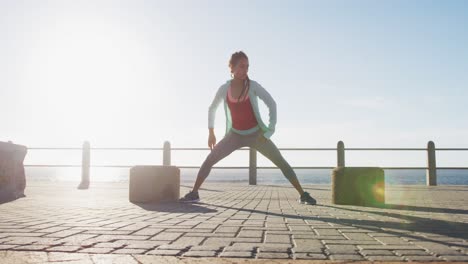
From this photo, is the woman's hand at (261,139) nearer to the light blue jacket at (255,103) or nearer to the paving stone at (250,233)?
the light blue jacket at (255,103)

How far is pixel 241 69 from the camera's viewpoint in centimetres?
595

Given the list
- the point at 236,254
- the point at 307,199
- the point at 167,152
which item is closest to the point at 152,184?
the point at 307,199

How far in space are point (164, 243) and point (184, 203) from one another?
3.41 metres

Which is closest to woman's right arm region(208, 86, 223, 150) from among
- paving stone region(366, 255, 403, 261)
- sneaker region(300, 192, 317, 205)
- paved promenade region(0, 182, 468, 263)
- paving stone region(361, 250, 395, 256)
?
sneaker region(300, 192, 317, 205)

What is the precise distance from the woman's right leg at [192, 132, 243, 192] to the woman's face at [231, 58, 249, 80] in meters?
0.77

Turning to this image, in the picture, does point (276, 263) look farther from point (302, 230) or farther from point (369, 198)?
point (369, 198)

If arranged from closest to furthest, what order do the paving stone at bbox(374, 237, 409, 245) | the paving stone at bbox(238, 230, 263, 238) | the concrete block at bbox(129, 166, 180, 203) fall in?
the paving stone at bbox(374, 237, 409, 245)
the paving stone at bbox(238, 230, 263, 238)
the concrete block at bbox(129, 166, 180, 203)

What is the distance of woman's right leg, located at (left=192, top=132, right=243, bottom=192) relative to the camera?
600 cm

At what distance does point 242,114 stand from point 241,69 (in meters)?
0.59

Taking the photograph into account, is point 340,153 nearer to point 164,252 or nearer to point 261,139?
point 261,139

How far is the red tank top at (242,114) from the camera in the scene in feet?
19.7

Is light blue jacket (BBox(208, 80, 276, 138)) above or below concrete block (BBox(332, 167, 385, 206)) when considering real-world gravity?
above

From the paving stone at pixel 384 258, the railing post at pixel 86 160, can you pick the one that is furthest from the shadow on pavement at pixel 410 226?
the railing post at pixel 86 160

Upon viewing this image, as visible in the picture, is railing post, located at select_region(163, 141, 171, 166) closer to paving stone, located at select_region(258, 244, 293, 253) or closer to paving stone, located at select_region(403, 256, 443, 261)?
paving stone, located at select_region(258, 244, 293, 253)
